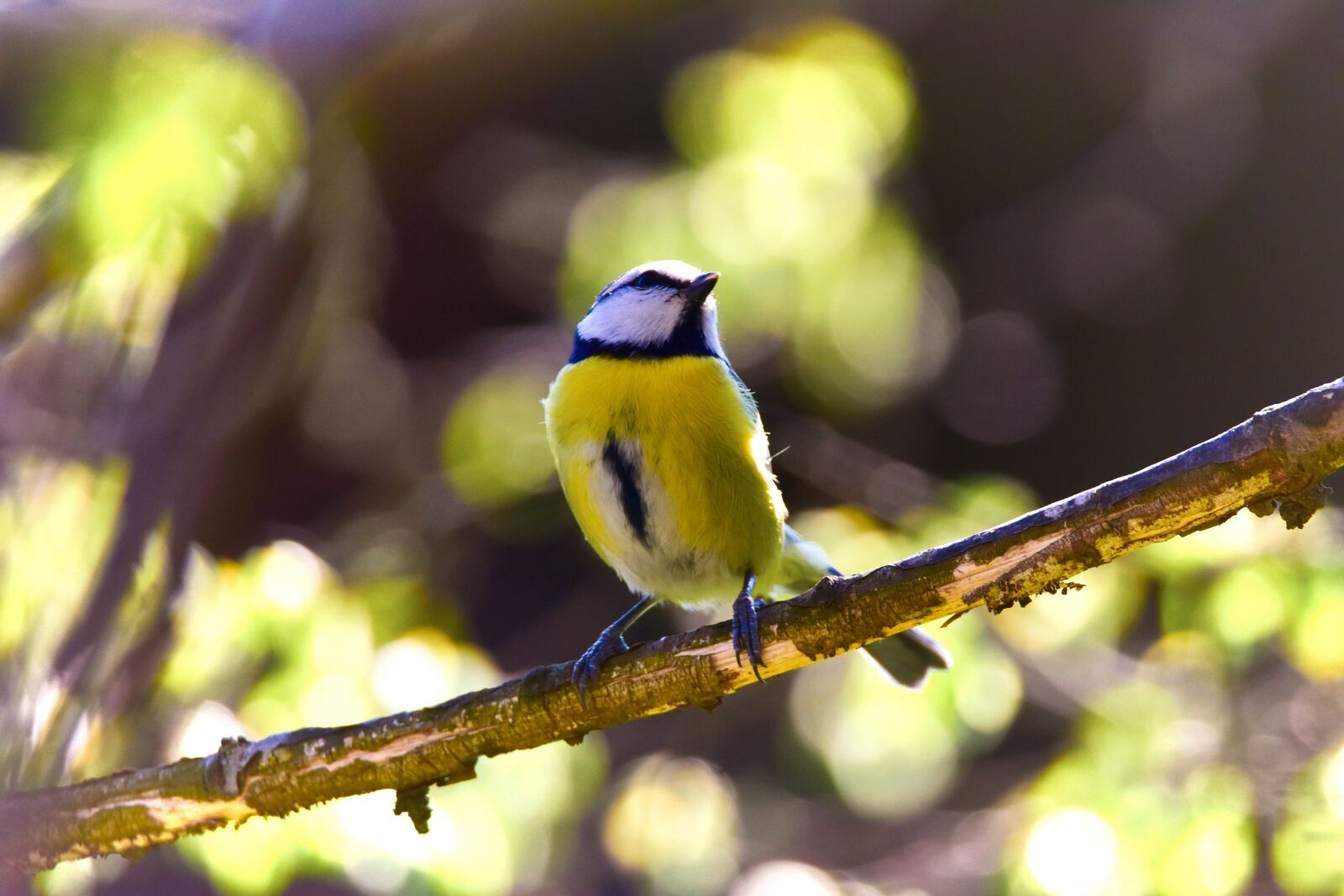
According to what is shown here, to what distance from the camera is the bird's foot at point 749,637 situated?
194 cm

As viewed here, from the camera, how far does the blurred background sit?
229cm

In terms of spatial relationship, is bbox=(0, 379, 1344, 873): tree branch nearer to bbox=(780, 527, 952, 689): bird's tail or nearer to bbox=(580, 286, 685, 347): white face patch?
bbox=(780, 527, 952, 689): bird's tail

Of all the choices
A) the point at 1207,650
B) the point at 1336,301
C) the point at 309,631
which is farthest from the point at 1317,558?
the point at 309,631

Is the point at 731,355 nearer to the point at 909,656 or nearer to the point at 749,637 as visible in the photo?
the point at 909,656

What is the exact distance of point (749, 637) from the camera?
6.39 feet

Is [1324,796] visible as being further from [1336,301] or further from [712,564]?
[1336,301]

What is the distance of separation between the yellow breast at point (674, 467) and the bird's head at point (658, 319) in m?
0.07

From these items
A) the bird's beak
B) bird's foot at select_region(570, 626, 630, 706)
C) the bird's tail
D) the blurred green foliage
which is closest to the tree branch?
bird's foot at select_region(570, 626, 630, 706)

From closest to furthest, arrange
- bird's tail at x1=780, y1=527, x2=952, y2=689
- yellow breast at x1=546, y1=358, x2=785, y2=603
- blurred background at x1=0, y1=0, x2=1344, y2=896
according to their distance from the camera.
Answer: blurred background at x1=0, y1=0, x2=1344, y2=896
yellow breast at x1=546, y1=358, x2=785, y2=603
bird's tail at x1=780, y1=527, x2=952, y2=689

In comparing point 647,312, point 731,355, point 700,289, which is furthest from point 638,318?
point 731,355

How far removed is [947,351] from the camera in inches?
175

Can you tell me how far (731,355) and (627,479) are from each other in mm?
1699

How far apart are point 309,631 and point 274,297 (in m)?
0.85

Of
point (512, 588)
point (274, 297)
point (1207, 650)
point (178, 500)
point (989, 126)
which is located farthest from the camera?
point (512, 588)
